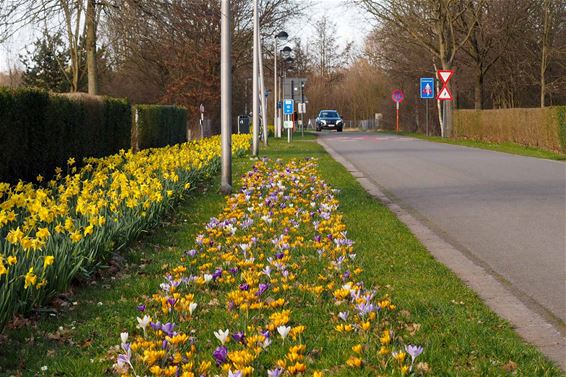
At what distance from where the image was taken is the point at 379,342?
14.0 ft

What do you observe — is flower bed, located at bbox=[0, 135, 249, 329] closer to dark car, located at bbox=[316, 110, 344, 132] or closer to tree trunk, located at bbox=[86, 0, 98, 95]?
tree trunk, located at bbox=[86, 0, 98, 95]

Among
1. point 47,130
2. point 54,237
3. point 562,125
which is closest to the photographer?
point 54,237

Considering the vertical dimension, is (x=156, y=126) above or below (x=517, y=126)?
above

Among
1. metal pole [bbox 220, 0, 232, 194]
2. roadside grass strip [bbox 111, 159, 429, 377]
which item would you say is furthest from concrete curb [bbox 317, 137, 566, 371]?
metal pole [bbox 220, 0, 232, 194]

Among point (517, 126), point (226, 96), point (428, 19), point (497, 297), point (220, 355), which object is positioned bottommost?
point (497, 297)

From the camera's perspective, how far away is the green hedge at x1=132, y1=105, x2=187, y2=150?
22872mm

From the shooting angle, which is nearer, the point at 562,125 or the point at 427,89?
the point at 562,125

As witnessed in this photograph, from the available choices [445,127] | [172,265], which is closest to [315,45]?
[445,127]

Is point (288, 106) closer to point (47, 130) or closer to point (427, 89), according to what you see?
point (427, 89)

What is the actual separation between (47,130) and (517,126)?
19.9 meters

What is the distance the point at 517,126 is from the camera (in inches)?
1117

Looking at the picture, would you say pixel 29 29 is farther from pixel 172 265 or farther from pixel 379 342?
pixel 379 342

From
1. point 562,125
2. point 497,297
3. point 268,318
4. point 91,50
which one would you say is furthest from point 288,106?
point 268,318

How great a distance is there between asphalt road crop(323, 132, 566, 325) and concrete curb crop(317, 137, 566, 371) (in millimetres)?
123
